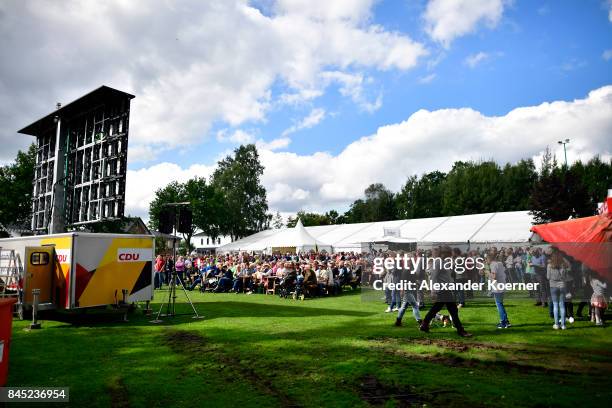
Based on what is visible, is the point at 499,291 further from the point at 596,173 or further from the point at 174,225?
the point at 596,173

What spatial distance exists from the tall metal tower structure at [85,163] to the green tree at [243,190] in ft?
147

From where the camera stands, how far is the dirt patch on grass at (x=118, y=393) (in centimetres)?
488

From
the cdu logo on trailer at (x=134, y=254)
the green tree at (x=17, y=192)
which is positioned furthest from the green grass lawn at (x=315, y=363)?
the green tree at (x=17, y=192)

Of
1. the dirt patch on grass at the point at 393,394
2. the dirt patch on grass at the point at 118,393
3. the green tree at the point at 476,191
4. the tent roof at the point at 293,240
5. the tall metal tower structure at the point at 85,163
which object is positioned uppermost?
the green tree at the point at 476,191

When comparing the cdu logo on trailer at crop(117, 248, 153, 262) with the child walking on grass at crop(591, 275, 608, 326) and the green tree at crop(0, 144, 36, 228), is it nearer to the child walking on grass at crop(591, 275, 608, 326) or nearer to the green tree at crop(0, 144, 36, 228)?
the child walking on grass at crop(591, 275, 608, 326)

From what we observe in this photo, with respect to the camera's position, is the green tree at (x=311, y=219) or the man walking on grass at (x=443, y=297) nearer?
the man walking on grass at (x=443, y=297)

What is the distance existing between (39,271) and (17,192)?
3656cm

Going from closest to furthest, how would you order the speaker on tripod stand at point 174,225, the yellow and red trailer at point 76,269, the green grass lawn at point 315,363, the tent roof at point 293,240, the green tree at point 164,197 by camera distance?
the green grass lawn at point 315,363, the yellow and red trailer at point 76,269, the speaker on tripod stand at point 174,225, the tent roof at point 293,240, the green tree at point 164,197

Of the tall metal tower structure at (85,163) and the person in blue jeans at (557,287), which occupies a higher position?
the tall metal tower structure at (85,163)

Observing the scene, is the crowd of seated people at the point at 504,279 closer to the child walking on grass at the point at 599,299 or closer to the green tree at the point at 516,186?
the child walking on grass at the point at 599,299

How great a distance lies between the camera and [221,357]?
7.11 metres

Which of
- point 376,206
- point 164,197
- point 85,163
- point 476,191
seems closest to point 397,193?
point 376,206

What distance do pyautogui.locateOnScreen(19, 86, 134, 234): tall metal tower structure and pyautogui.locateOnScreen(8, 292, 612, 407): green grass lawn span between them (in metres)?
4.01

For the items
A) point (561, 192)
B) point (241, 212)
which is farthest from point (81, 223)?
point (241, 212)
